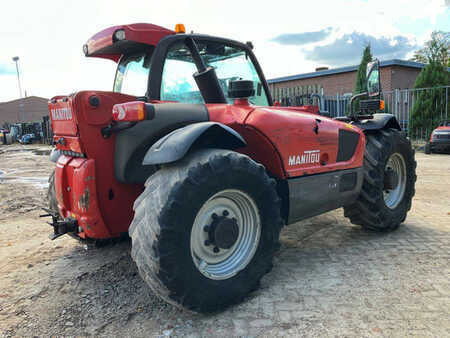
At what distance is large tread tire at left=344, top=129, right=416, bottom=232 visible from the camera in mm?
4254

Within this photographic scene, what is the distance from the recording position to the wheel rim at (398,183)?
4730mm

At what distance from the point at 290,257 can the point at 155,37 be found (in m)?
2.49

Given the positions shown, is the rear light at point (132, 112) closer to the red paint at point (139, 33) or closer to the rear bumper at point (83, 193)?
the rear bumper at point (83, 193)

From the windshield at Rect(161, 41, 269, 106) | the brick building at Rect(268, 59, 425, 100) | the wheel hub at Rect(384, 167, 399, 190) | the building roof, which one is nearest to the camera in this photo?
A: the windshield at Rect(161, 41, 269, 106)

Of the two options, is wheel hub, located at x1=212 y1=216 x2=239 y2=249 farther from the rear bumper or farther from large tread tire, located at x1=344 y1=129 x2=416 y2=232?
large tread tire, located at x1=344 y1=129 x2=416 y2=232

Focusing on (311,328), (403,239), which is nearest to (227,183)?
(311,328)

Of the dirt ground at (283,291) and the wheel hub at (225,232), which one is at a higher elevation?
the wheel hub at (225,232)

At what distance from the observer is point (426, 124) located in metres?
16.5

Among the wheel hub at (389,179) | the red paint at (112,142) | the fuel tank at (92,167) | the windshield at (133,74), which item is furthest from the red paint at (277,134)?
the wheel hub at (389,179)

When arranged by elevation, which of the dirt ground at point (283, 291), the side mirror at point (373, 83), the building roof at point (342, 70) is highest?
the building roof at point (342, 70)

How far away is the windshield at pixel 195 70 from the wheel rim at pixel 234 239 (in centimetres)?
103

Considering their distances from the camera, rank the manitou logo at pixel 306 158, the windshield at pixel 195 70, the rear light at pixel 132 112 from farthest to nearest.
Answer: the manitou logo at pixel 306 158 < the windshield at pixel 195 70 < the rear light at pixel 132 112

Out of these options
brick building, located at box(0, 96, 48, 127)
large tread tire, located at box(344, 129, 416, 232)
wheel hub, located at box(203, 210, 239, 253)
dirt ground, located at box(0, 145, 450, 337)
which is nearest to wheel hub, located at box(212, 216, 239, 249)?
wheel hub, located at box(203, 210, 239, 253)

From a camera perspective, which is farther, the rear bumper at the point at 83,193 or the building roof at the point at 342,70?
the building roof at the point at 342,70
